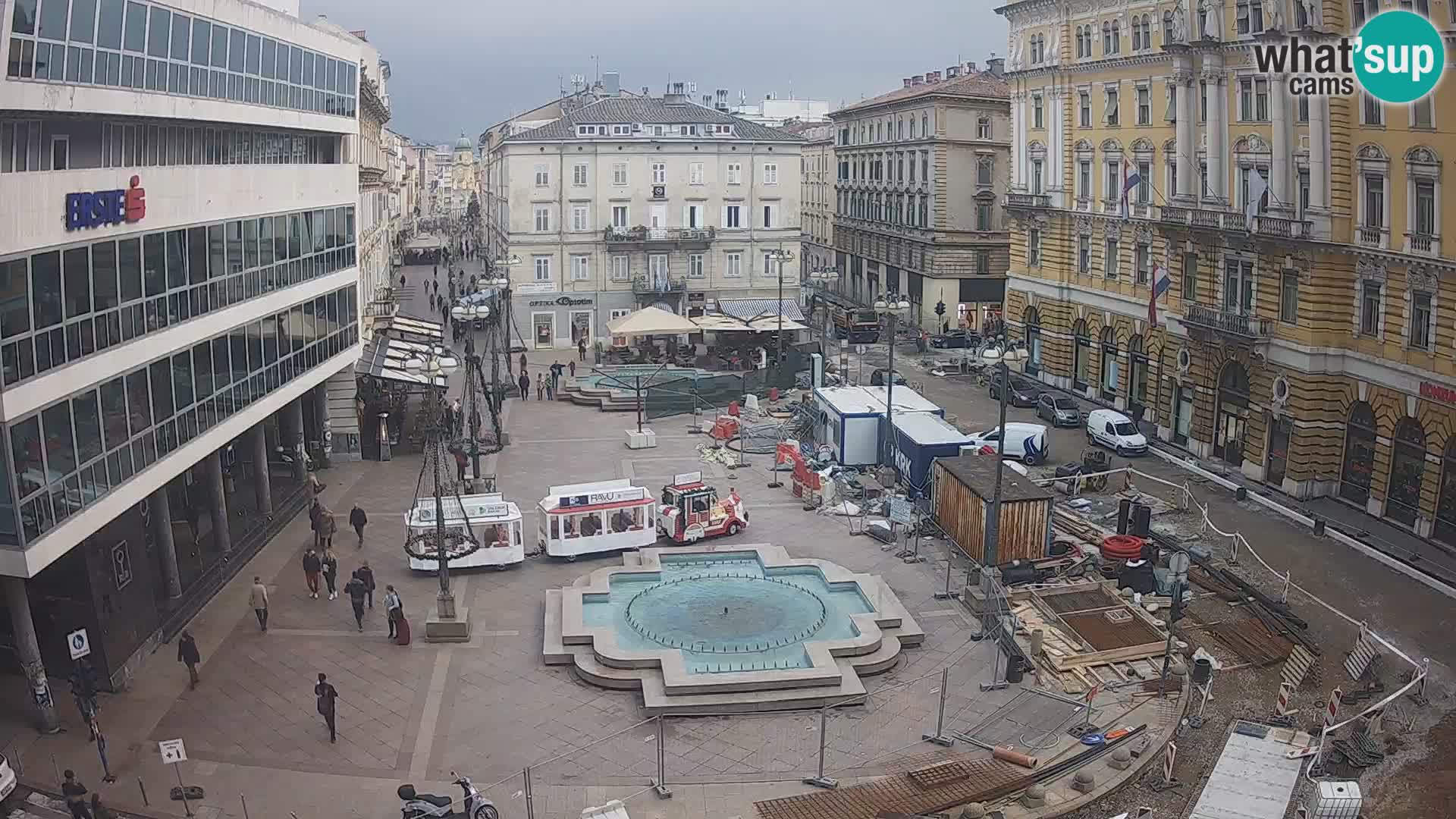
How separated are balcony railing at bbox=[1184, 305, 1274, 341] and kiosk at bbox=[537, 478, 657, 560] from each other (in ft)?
65.2

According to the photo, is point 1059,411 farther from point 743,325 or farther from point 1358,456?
point 743,325

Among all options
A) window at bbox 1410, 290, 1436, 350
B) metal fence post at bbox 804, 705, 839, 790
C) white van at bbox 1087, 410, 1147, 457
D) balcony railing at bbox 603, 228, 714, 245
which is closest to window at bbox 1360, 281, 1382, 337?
window at bbox 1410, 290, 1436, 350

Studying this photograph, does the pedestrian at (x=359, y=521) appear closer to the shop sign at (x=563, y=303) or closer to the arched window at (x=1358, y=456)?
the arched window at (x=1358, y=456)

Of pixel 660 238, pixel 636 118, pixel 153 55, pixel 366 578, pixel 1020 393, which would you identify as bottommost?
pixel 366 578

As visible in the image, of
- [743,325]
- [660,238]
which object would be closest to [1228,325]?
[743,325]

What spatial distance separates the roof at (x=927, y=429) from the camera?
37.4m

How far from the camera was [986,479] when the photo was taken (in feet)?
106

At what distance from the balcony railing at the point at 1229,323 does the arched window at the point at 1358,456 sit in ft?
12.2

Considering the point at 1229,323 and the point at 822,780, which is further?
the point at 1229,323

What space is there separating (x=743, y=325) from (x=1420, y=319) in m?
32.3

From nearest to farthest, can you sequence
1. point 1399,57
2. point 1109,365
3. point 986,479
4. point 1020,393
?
point 986,479
point 1399,57
point 1109,365
point 1020,393

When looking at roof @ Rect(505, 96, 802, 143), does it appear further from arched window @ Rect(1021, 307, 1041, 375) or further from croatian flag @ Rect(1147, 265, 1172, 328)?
croatian flag @ Rect(1147, 265, 1172, 328)

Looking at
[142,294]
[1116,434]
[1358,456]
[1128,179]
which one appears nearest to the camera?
[142,294]

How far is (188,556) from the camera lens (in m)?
31.3
